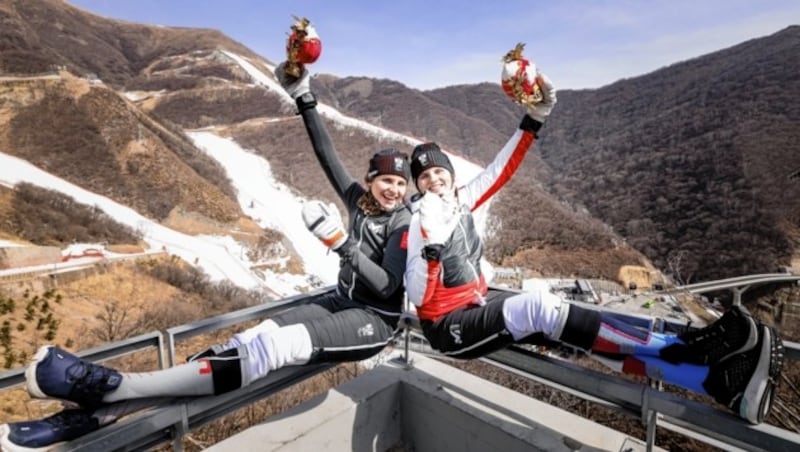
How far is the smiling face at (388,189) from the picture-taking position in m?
2.60

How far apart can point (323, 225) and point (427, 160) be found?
0.81 m

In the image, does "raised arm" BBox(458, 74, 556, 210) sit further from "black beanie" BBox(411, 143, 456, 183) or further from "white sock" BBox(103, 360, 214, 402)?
"white sock" BBox(103, 360, 214, 402)

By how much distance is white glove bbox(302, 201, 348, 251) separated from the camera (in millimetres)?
2037

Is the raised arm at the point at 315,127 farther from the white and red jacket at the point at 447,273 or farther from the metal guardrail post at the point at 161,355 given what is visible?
the metal guardrail post at the point at 161,355

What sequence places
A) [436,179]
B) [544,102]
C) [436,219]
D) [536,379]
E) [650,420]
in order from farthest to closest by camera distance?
[544,102], [436,179], [536,379], [436,219], [650,420]

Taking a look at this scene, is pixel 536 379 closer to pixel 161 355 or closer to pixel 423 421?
pixel 423 421

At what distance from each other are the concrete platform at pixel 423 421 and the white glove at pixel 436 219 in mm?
1044

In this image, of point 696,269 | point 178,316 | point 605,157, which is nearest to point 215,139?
point 178,316

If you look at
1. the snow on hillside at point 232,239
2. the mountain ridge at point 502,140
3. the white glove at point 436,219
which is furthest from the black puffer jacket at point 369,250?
the mountain ridge at point 502,140

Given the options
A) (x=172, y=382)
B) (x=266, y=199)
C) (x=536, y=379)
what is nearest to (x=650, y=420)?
(x=536, y=379)

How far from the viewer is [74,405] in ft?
5.86

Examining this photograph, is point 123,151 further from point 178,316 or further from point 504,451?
point 504,451

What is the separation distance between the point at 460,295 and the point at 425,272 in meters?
0.30

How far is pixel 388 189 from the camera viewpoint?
8.54ft
